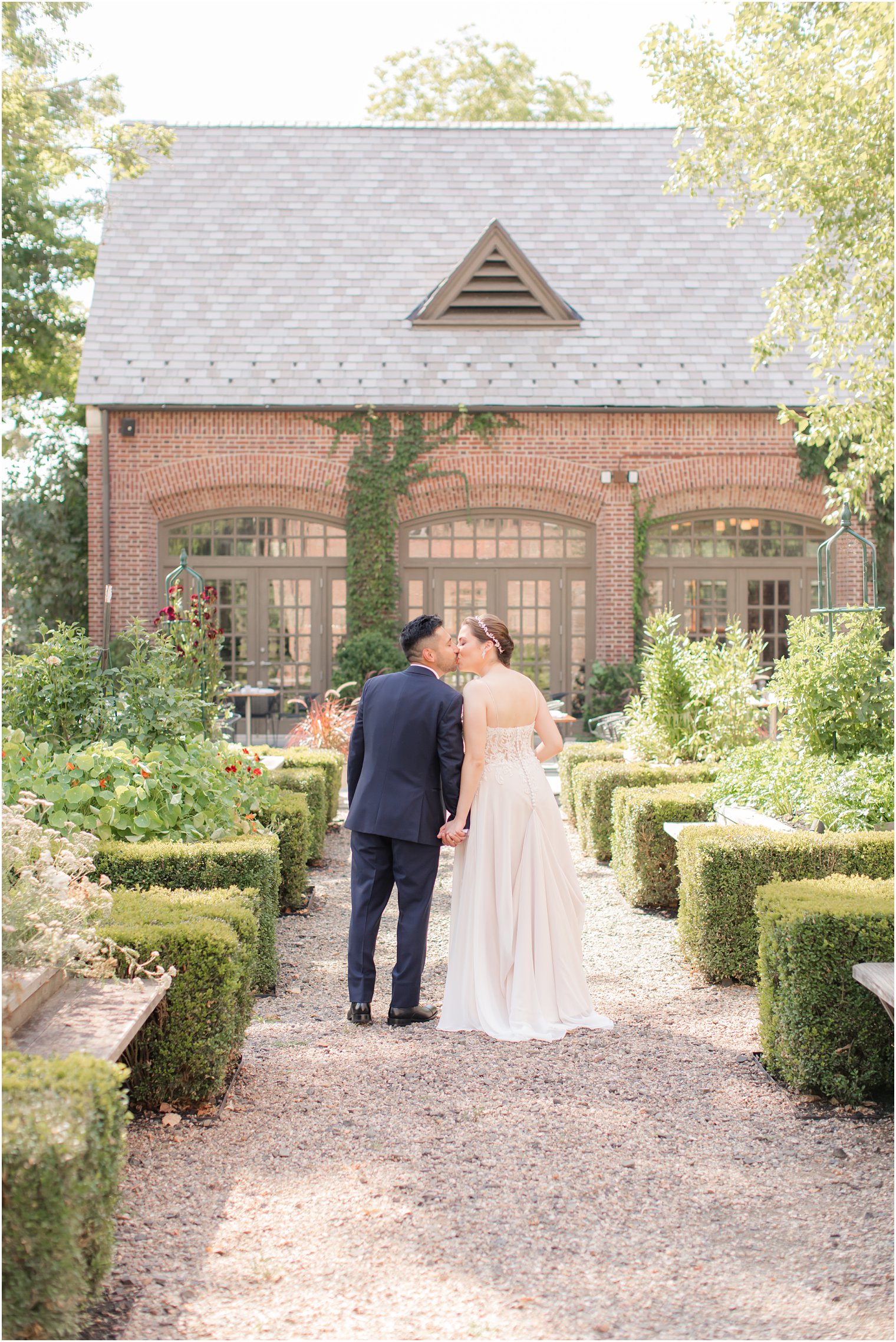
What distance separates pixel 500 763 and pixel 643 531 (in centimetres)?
1194

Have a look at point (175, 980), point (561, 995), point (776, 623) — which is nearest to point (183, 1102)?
point (175, 980)

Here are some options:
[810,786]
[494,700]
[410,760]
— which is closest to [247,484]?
[810,786]

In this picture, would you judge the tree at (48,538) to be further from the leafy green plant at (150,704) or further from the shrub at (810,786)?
the shrub at (810,786)

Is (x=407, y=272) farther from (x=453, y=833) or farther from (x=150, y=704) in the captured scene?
(x=453, y=833)

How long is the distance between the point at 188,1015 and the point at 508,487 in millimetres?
13307

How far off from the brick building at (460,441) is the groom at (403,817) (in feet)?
38.6

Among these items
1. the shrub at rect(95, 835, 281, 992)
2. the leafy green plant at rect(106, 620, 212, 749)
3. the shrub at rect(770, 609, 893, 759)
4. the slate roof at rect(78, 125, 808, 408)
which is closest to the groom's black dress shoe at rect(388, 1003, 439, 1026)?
the shrub at rect(95, 835, 281, 992)

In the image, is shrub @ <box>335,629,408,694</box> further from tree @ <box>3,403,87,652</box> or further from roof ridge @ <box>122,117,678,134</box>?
roof ridge @ <box>122,117,678,134</box>

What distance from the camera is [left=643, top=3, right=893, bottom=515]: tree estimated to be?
1012cm

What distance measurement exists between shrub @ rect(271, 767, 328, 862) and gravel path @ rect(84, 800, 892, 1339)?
10.2ft

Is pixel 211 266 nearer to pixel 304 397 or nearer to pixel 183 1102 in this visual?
pixel 304 397

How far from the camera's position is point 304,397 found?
53.1 feet

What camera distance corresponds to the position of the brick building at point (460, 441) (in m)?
16.3

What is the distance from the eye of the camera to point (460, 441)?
1638 cm
